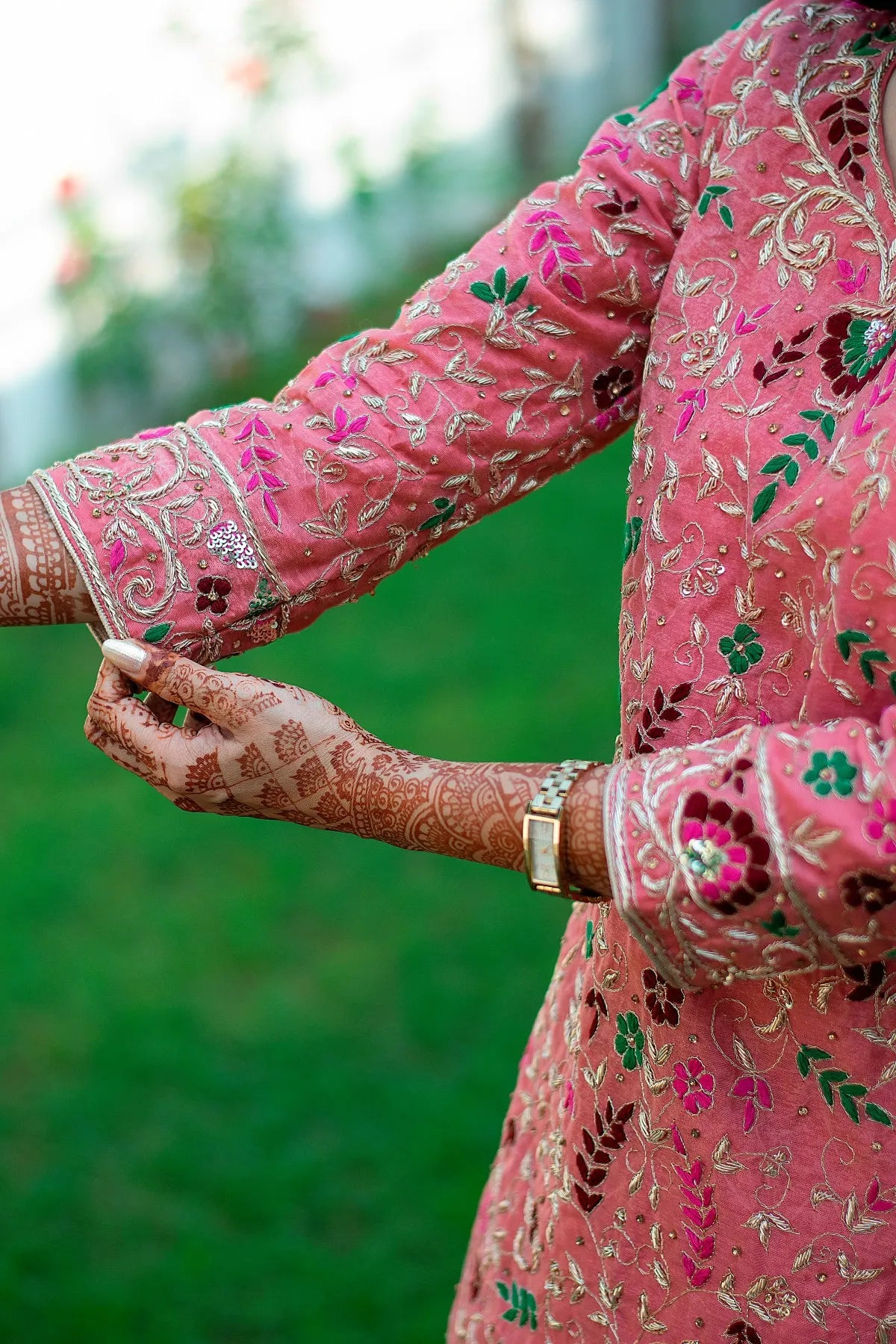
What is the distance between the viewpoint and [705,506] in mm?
1031

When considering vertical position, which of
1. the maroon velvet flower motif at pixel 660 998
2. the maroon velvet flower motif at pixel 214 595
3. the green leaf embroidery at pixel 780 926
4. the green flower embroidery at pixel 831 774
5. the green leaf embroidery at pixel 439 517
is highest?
the green leaf embroidery at pixel 439 517

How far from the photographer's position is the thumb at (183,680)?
3.42ft

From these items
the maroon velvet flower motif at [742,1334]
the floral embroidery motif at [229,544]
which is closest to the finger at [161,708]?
the floral embroidery motif at [229,544]

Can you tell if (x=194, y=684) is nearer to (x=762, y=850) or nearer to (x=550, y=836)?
(x=550, y=836)

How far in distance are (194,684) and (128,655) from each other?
0.07 meters

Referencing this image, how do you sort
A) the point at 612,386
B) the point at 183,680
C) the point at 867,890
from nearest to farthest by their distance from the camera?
1. the point at 867,890
2. the point at 183,680
3. the point at 612,386

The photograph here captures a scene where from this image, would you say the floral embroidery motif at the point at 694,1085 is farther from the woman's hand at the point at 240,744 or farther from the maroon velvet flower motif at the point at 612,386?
the maroon velvet flower motif at the point at 612,386

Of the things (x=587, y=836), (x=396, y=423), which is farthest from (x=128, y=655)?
(x=587, y=836)

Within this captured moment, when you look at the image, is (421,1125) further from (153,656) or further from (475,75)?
(475,75)

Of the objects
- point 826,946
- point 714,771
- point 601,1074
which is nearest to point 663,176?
point 714,771

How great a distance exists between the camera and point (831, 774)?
858mm

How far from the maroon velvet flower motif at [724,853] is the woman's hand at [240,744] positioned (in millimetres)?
278

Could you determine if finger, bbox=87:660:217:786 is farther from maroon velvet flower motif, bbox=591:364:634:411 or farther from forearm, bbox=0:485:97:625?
maroon velvet flower motif, bbox=591:364:634:411

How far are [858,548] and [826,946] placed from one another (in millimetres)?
258
